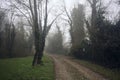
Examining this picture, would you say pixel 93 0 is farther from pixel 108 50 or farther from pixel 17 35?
pixel 17 35

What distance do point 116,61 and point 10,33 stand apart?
3782cm

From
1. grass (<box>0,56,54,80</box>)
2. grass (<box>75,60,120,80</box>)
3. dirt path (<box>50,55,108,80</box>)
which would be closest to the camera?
dirt path (<box>50,55,108,80</box>)

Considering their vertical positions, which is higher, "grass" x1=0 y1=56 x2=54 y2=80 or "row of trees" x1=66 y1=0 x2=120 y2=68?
"row of trees" x1=66 y1=0 x2=120 y2=68

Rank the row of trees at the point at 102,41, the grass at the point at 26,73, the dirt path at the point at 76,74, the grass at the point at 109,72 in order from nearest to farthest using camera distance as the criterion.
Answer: the dirt path at the point at 76,74 → the grass at the point at 26,73 → the grass at the point at 109,72 → the row of trees at the point at 102,41

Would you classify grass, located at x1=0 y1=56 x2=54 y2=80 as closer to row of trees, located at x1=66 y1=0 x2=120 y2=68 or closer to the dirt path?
the dirt path

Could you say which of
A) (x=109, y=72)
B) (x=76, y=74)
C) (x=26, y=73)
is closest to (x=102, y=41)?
(x=109, y=72)

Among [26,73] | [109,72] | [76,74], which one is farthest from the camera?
[109,72]

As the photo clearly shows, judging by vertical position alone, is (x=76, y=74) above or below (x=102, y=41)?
below

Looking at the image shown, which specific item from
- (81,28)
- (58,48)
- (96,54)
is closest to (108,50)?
(96,54)

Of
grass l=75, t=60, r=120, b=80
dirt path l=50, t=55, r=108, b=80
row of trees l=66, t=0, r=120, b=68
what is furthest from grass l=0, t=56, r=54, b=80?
row of trees l=66, t=0, r=120, b=68

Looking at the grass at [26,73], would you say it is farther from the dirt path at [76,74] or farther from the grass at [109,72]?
the grass at [109,72]

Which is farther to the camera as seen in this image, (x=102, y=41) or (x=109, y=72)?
(x=102, y=41)

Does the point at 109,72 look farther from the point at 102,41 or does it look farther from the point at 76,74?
the point at 102,41

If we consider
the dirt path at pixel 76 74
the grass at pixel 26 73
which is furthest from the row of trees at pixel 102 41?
the grass at pixel 26 73
